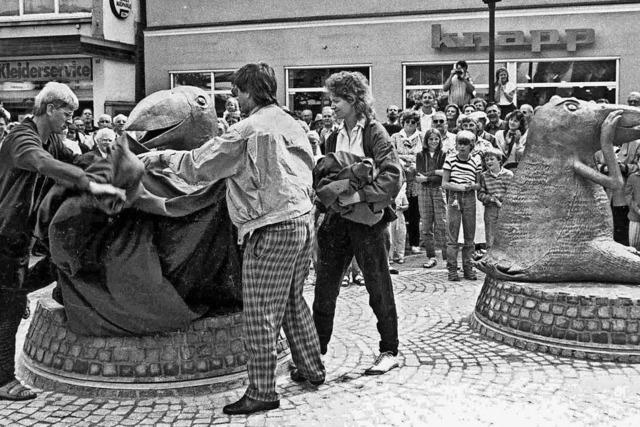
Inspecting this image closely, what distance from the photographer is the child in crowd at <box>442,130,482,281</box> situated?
812cm

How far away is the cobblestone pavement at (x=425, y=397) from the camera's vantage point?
418 centimetres

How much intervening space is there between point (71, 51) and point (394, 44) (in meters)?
7.74

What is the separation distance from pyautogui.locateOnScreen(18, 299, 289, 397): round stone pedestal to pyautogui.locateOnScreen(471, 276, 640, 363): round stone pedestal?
78.9 inches

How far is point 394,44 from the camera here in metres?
17.3

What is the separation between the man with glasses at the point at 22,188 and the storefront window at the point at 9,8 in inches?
678

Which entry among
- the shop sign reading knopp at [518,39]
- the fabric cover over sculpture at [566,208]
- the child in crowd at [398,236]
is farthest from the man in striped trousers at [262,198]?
the shop sign reading knopp at [518,39]

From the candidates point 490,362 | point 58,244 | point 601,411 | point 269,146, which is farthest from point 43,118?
point 601,411

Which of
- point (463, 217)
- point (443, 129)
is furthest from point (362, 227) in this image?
point (443, 129)

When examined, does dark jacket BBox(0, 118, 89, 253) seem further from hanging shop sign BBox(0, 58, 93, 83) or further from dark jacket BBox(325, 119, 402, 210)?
hanging shop sign BBox(0, 58, 93, 83)

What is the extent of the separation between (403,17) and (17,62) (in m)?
9.92

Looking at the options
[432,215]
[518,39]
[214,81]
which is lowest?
[432,215]

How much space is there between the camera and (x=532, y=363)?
202 inches

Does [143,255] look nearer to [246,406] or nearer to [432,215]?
[246,406]

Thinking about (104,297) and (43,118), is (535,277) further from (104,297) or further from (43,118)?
(43,118)
